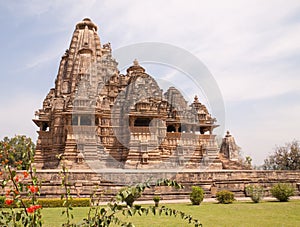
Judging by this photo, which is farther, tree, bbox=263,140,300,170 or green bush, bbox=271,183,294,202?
tree, bbox=263,140,300,170

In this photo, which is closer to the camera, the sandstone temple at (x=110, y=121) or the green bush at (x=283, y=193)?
the green bush at (x=283, y=193)

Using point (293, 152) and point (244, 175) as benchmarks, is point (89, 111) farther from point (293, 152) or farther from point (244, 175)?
point (293, 152)

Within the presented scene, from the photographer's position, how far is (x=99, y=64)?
121ft

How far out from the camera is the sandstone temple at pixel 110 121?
94.0 ft

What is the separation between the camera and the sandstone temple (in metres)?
28.6

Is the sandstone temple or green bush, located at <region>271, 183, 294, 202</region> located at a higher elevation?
the sandstone temple

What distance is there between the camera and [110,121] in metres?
31.6

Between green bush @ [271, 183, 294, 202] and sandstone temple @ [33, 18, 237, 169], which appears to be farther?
sandstone temple @ [33, 18, 237, 169]

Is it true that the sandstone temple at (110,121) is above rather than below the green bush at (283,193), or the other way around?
above

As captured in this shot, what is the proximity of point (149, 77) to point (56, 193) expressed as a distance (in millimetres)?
22499

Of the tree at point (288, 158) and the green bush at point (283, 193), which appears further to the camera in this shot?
the tree at point (288, 158)

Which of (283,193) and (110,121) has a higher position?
(110,121)

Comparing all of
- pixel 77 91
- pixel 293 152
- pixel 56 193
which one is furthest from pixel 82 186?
pixel 293 152

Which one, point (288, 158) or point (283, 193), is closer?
point (283, 193)
